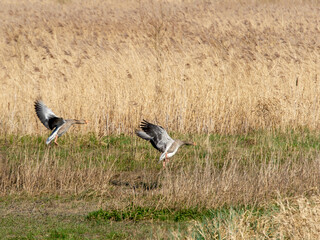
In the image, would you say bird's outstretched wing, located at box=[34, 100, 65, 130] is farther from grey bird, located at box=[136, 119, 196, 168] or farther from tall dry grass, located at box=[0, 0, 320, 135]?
grey bird, located at box=[136, 119, 196, 168]

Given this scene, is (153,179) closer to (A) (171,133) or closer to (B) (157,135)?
(B) (157,135)

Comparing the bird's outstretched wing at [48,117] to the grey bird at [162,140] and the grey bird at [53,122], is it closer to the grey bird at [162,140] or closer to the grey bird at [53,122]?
the grey bird at [53,122]

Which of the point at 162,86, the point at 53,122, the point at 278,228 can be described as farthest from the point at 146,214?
the point at 162,86

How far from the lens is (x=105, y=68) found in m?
14.0

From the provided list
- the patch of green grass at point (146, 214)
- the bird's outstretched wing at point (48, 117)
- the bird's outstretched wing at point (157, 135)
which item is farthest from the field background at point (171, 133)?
the bird's outstretched wing at point (48, 117)

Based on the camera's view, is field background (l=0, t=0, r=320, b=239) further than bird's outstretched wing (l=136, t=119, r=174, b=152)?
No

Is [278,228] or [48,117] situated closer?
[278,228]

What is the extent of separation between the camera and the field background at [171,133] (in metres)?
6.58

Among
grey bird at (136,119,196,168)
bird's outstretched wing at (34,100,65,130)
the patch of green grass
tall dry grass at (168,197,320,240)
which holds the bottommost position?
the patch of green grass

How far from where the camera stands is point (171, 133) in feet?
37.8

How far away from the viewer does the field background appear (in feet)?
21.6

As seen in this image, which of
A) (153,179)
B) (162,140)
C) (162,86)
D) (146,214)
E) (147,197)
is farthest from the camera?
(162,86)

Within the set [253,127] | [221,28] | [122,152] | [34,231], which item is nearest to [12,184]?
[34,231]

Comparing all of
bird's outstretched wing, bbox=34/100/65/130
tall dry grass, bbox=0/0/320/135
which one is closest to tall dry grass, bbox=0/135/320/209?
bird's outstretched wing, bbox=34/100/65/130
